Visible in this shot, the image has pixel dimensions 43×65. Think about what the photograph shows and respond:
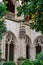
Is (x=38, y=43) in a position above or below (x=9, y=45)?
above

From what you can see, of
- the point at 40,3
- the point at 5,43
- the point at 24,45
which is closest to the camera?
the point at 40,3

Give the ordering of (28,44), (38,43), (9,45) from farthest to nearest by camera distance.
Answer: (38,43)
(28,44)
(9,45)

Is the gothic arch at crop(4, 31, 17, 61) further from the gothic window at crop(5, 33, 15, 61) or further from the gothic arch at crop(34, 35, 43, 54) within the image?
the gothic arch at crop(34, 35, 43, 54)

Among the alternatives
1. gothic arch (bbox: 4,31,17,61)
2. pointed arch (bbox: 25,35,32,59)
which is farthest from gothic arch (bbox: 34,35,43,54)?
gothic arch (bbox: 4,31,17,61)

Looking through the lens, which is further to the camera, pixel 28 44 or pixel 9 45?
pixel 28 44

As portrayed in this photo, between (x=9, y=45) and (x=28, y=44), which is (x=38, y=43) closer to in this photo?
(x=28, y=44)

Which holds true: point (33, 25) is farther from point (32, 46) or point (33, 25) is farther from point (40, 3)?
point (32, 46)

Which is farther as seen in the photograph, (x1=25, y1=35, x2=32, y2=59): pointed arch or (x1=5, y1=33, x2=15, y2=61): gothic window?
(x1=25, y1=35, x2=32, y2=59): pointed arch

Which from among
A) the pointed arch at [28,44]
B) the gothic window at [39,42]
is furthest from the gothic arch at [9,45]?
the gothic window at [39,42]

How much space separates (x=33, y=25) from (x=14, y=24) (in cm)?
1471

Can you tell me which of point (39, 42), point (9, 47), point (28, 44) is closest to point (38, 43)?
point (39, 42)

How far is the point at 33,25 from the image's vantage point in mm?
5477

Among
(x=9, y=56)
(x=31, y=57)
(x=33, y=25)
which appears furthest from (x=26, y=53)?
(x=33, y=25)

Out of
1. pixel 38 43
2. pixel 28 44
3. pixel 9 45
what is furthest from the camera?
pixel 38 43
